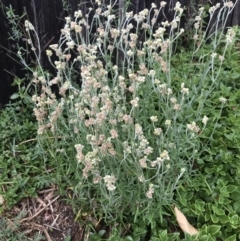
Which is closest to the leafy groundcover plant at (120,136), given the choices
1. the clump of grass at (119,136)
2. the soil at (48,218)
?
the clump of grass at (119,136)

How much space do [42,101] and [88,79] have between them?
14.6 inches

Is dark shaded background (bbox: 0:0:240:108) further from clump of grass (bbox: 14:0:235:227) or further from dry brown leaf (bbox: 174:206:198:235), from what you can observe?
dry brown leaf (bbox: 174:206:198:235)

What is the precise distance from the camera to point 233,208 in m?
2.71

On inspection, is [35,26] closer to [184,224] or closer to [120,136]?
[120,136]

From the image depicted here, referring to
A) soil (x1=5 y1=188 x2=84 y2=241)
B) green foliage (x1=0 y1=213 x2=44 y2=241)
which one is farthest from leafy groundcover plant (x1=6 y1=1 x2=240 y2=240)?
green foliage (x1=0 y1=213 x2=44 y2=241)

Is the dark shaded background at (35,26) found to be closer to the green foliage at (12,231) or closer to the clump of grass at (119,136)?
the clump of grass at (119,136)

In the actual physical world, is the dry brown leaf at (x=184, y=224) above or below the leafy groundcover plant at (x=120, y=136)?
below

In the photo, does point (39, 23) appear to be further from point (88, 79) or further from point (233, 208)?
point (233, 208)

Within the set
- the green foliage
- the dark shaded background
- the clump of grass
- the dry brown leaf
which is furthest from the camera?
the dark shaded background

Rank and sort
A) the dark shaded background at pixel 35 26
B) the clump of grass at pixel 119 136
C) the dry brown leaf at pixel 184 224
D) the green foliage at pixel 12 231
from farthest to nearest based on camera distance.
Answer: the dark shaded background at pixel 35 26, the green foliage at pixel 12 231, the dry brown leaf at pixel 184 224, the clump of grass at pixel 119 136

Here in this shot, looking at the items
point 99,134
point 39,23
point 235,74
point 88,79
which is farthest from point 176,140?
point 39,23

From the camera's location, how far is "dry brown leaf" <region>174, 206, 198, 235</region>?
2.64m

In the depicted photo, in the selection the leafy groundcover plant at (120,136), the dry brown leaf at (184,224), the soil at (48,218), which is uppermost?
the leafy groundcover plant at (120,136)

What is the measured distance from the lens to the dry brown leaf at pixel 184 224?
8.66 feet
